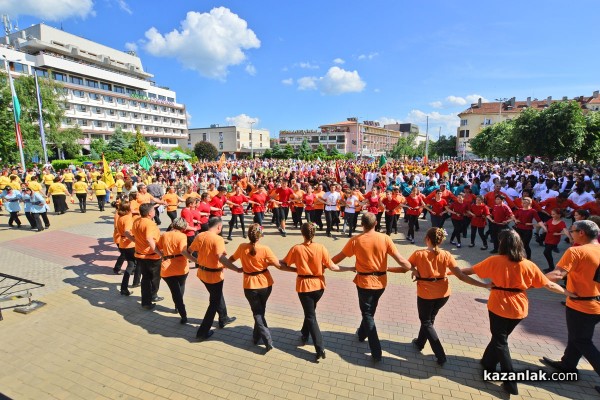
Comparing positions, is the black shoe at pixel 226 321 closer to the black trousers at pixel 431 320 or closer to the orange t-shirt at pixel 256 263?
the orange t-shirt at pixel 256 263

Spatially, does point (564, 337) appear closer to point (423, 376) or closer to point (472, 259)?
point (423, 376)

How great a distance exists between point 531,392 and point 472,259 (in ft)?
17.3

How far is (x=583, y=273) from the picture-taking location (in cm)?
365

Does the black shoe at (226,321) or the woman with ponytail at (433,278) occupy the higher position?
the woman with ponytail at (433,278)

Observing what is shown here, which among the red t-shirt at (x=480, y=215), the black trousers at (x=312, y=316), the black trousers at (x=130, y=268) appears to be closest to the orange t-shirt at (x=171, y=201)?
the black trousers at (x=130, y=268)

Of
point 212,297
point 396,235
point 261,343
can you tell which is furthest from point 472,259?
point 212,297

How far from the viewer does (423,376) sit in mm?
3949

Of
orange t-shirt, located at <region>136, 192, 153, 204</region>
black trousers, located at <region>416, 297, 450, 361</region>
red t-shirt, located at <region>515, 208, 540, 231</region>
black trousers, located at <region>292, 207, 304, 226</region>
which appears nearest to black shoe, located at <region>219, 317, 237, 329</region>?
black trousers, located at <region>416, 297, 450, 361</region>

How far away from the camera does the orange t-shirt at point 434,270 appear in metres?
4.00

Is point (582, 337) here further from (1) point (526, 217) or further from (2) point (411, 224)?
(2) point (411, 224)

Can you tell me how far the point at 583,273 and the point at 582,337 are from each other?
0.75 meters

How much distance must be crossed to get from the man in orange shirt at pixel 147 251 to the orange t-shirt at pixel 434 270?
13.9ft

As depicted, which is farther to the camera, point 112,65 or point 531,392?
point 112,65

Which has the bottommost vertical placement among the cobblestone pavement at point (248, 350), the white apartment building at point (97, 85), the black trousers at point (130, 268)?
the cobblestone pavement at point (248, 350)
